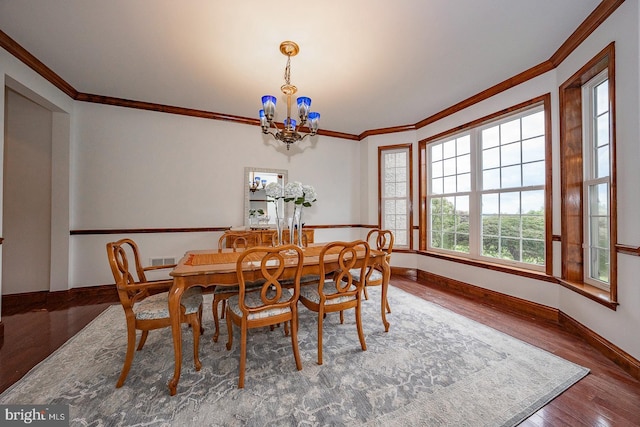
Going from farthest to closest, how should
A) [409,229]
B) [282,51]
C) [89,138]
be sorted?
[409,229]
[89,138]
[282,51]

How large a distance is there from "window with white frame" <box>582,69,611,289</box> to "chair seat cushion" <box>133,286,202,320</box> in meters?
3.40

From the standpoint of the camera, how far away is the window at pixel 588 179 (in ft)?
6.70

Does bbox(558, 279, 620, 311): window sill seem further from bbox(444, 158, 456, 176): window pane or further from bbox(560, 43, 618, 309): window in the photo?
bbox(444, 158, 456, 176): window pane

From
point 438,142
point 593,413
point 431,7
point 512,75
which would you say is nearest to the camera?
point 593,413

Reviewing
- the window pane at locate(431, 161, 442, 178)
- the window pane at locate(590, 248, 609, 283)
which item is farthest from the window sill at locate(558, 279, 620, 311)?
the window pane at locate(431, 161, 442, 178)

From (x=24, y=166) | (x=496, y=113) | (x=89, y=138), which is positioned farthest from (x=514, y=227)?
(x=24, y=166)

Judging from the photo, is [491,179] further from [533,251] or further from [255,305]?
[255,305]

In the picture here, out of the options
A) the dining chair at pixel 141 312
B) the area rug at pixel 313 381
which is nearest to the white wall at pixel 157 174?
the area rug at pixel 313 381

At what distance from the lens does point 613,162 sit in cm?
184

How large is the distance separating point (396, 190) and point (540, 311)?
2548 millimetres

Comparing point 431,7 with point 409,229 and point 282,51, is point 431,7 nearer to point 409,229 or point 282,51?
point 282,51

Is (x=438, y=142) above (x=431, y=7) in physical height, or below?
below

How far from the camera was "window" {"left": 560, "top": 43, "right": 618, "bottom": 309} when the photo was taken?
→ 6.70ft

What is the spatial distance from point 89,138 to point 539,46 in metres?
5.27
